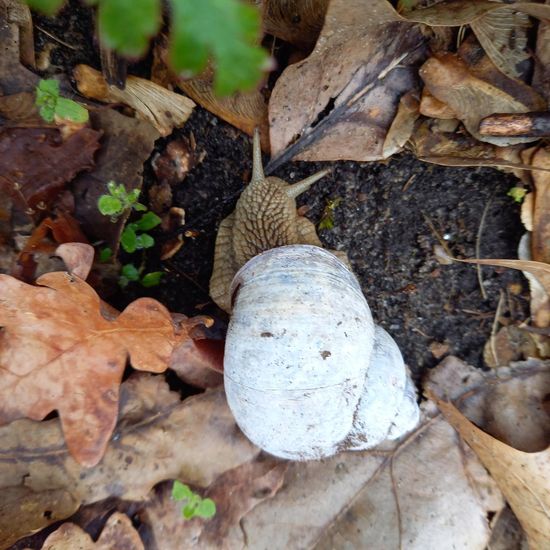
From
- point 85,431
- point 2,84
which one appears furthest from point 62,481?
point 2,84

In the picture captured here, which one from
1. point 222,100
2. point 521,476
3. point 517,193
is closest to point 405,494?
point 521,476

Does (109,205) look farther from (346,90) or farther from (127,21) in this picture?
(127,21)

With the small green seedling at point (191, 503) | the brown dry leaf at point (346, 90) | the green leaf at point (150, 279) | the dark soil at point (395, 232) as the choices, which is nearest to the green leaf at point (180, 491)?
the small green seedling at point (191, 503)

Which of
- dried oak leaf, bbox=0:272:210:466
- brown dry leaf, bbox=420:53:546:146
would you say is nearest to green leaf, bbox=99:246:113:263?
dried oak leaf, bbox=0:272:210:466

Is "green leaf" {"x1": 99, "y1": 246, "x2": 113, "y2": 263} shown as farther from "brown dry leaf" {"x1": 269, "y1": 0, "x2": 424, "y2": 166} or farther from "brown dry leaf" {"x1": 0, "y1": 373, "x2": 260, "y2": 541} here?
"brown dry leaf" {"x1": 269, "y1": 0, "x2": 424, "y2": 166}

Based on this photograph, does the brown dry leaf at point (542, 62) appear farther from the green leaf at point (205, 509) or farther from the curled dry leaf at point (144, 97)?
the green leaf at point (205, 509)

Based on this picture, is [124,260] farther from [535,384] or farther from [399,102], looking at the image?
[535,384]
